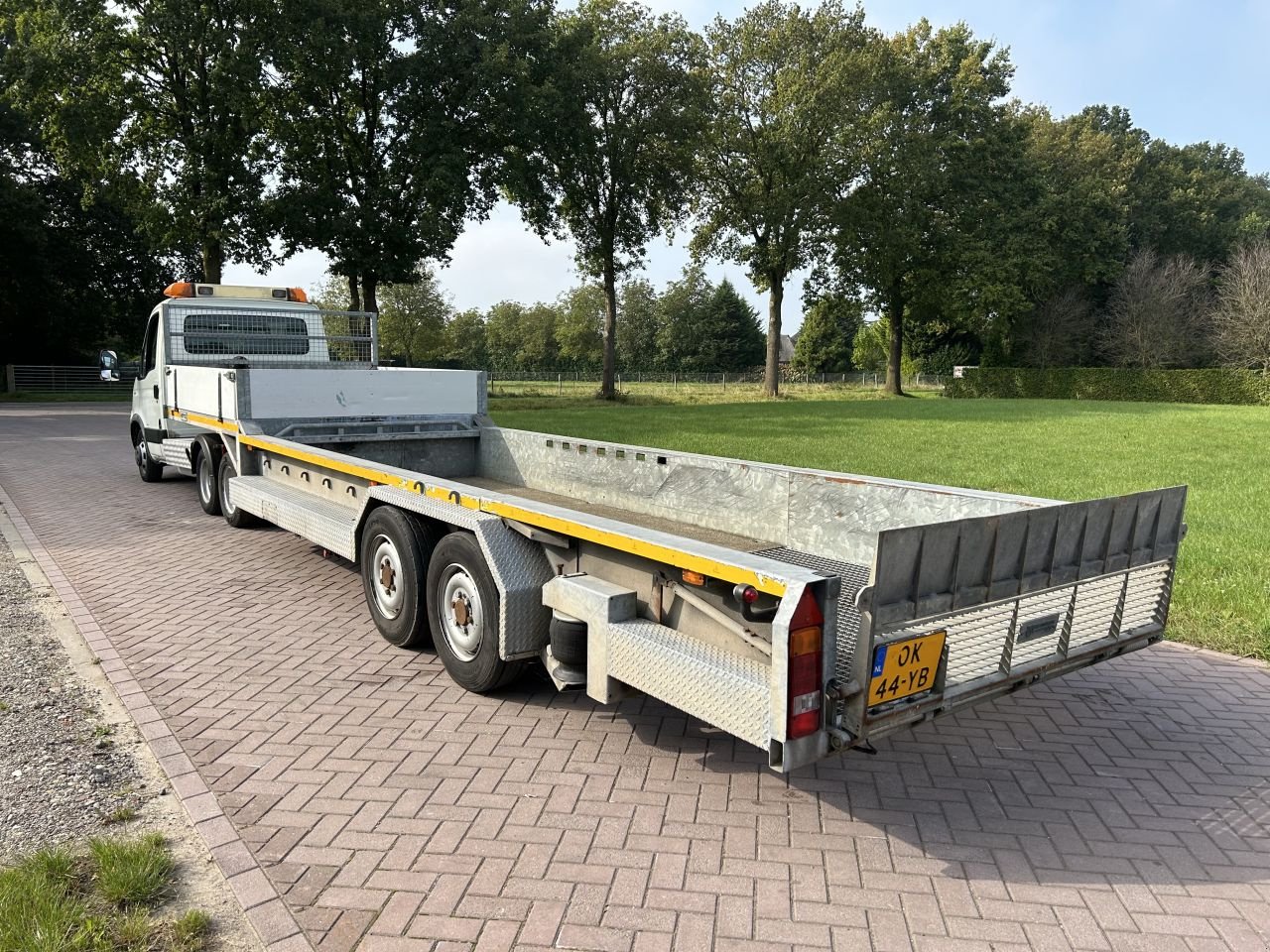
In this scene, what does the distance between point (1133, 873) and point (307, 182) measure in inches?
1103

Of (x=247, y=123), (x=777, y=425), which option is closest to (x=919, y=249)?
(x=777, y=425)

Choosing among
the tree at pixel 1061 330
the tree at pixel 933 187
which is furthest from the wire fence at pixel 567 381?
the tree at pixel 933 187

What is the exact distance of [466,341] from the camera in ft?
226

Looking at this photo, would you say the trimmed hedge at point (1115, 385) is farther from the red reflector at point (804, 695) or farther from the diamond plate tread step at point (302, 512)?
the red reflector at point (804, 695)

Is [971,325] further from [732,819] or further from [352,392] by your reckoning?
[732,819]

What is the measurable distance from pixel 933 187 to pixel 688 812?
4418cm

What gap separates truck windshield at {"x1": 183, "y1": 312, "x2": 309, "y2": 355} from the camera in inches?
380

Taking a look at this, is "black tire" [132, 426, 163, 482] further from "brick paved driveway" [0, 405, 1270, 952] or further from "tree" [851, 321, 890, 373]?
"tree" [851, 321, 890, 373]

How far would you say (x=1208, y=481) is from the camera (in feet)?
39.2

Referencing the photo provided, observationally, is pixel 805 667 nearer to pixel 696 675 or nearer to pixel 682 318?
pixel 696 675

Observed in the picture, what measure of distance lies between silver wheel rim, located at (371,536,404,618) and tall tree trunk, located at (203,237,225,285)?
2294 centimetres

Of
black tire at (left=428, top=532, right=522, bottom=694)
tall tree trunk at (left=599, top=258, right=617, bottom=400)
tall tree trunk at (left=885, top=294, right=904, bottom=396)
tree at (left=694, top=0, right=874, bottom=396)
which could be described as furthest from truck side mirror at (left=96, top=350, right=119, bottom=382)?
tall tree trunk at (left=885, top=294, right=904, bottom=396)

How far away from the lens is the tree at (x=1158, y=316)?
151 ft

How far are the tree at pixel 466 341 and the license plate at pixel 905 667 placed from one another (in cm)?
3901
